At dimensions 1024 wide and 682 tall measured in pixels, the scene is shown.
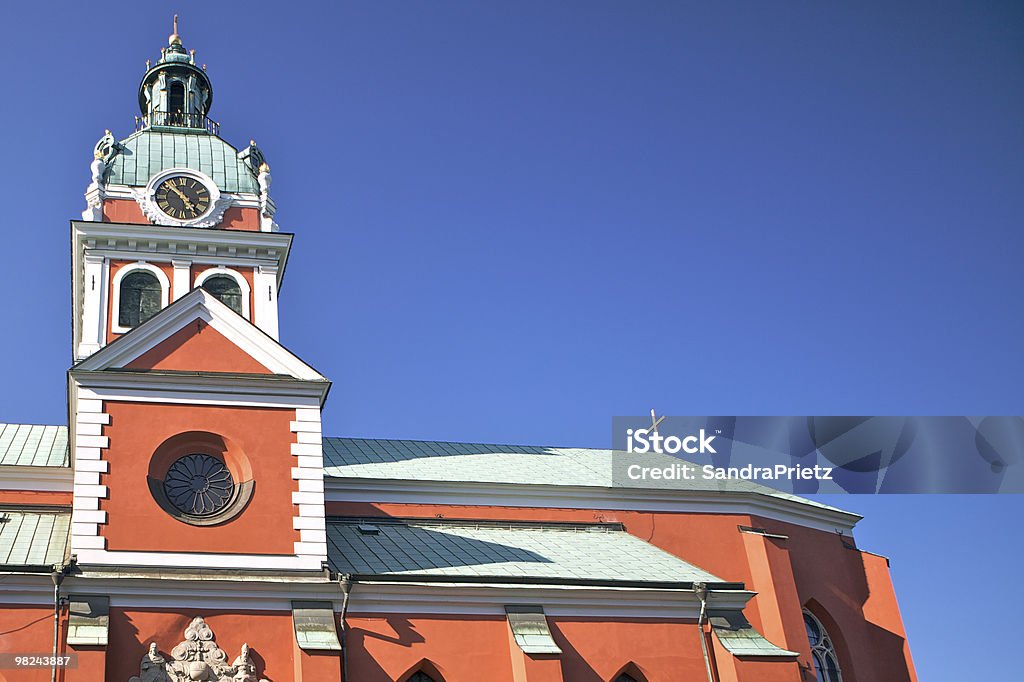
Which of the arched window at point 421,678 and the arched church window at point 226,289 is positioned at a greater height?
the arched church window at point 226,289

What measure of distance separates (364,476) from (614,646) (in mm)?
9506

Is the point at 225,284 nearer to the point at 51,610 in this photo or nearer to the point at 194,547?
the point at 194,547

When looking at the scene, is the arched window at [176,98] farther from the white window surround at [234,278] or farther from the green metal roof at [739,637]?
the green metal roof at [739,637]

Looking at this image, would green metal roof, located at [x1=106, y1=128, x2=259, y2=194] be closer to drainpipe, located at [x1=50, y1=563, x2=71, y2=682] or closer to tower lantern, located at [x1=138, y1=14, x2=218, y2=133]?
tower lantern, located at [x1=138, y1=14, x2=218, y2=133]

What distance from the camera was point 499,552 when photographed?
3033 centimetres

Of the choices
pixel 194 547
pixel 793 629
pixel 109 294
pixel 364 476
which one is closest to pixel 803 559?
pixel 793 629

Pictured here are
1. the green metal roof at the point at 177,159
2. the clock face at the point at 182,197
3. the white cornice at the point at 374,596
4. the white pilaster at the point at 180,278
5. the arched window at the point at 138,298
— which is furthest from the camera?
the green metal roof at the point at 177,159

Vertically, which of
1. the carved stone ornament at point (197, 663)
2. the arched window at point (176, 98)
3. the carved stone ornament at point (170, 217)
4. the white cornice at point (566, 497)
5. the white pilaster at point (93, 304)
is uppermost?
the arched window at point (176, 98)

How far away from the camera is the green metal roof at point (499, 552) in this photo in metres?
28.1

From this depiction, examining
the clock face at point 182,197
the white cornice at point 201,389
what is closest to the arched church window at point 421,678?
the white cornice at point 201,389

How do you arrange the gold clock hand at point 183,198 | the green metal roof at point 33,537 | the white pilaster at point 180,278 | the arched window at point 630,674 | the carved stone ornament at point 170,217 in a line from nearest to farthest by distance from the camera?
Result: the green metal roof at point 33,537
the arched window at point 630,674
the white pilaster at point 180,278
the carved stone ornament at point 170,217
the gold clock hand at point 183,198

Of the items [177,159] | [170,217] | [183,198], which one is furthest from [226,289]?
[177,159]

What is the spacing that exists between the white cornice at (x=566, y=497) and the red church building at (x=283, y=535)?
7 cm

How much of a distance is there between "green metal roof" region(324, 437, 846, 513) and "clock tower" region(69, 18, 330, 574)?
5.01 meters
